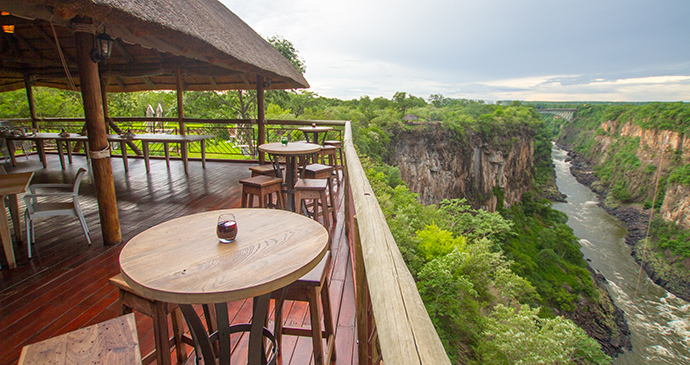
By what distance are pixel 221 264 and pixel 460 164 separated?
30349 mm

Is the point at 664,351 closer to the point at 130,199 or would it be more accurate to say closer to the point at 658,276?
the point at 658,276

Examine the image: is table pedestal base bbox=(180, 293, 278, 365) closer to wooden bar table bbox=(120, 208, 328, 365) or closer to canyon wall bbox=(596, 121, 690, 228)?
wooden bar table bbox=(120, 208, 328, 365)

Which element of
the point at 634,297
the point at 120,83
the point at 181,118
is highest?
the point at 120,83

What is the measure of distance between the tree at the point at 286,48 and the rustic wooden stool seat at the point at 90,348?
17.5 metres

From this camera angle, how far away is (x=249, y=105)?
19.7 metres

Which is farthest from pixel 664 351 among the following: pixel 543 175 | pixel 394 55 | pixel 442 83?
pixel 442 83

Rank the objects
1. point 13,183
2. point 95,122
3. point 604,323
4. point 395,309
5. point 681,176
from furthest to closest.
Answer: point 681,176 → point 604,323 → point 95,122 → point 13,183 → point 395,309

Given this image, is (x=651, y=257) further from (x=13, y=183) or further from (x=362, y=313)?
(x=13, y=183)

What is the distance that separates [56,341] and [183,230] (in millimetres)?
543

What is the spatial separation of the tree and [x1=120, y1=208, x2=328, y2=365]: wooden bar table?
17169 mm

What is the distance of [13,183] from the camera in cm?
263

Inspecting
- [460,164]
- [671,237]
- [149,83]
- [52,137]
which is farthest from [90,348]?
[671,237]

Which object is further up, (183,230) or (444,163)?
(183,230)

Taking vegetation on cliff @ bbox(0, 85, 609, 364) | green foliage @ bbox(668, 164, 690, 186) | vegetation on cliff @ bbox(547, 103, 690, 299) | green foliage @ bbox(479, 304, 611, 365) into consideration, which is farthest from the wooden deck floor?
green foliage @ bbox(668, 164, 690, 186)
